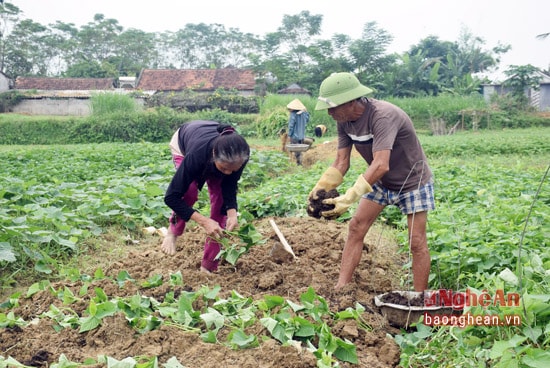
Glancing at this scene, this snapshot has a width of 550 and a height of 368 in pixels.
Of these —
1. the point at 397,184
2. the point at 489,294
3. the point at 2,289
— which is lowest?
the point at 2,289

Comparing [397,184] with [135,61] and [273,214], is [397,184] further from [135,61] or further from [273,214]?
[135,61]

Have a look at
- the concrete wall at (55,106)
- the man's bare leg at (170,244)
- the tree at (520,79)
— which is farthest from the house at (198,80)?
the man's bare leg at (170,244)

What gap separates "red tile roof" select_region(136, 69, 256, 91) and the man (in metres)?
33.0

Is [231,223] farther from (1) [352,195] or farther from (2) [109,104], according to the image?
(2) [109,104]

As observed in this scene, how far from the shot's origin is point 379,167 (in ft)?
11.5

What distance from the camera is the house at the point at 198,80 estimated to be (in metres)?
36.6

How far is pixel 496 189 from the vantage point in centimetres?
705

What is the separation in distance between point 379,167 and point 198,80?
1442 inches

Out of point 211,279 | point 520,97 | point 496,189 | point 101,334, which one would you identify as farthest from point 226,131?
point 520,97

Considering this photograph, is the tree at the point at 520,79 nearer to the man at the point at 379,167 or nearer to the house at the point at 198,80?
the house at the point at 198,80

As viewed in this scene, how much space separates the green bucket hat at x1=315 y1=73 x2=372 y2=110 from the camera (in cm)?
365

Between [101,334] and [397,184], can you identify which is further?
[397,184]

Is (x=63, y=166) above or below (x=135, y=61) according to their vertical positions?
below

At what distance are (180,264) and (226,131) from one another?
1.50 metres
